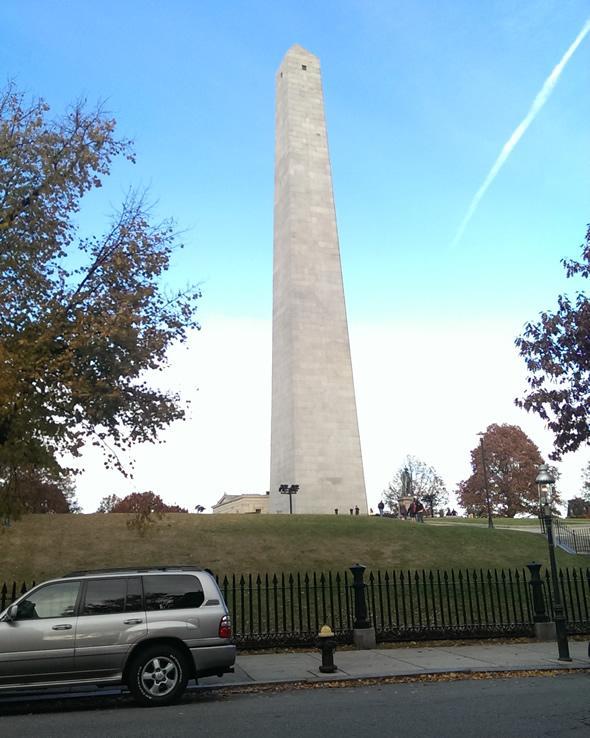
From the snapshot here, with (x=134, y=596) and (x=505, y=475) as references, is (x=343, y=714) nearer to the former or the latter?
(x=134, y=596)

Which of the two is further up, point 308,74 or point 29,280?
point 308,74

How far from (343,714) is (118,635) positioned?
317 cm

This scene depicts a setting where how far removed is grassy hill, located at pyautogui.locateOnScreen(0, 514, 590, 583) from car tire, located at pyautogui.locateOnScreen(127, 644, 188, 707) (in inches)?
466

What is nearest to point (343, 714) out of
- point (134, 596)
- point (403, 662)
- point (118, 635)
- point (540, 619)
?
point (118, 635)

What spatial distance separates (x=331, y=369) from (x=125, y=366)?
30783 millimetres

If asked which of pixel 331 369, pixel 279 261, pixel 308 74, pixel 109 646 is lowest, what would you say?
pixel 109 646

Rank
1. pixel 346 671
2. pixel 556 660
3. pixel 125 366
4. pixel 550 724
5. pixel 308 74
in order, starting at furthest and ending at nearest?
1. pixel 308 74
2. pixel 125 366
3. pixel 556 660
4. pixel 346 671
5. pixel 550 724

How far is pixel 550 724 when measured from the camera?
782 centimetres

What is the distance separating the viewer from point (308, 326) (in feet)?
146

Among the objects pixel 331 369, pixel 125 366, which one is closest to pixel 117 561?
pixel 125 366

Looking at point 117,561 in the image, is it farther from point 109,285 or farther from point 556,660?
point 556,660

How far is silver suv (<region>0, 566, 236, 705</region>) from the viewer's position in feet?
30.3

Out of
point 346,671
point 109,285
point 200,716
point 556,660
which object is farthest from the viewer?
point 109,285

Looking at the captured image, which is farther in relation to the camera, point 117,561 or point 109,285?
point 117,561
